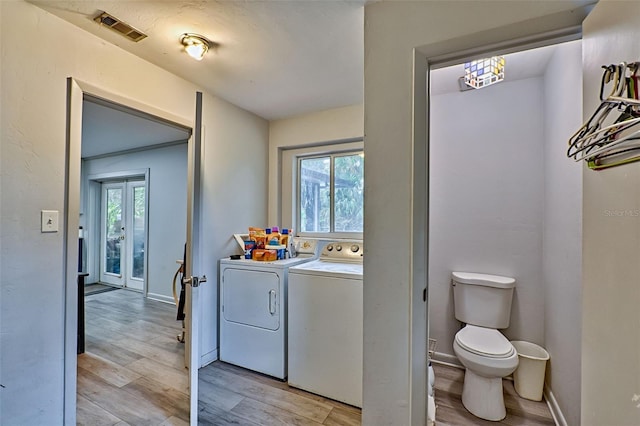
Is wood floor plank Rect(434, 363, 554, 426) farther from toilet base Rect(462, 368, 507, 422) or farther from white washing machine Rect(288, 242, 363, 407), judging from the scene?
white washing machine Rect(288, 242, 363, 407)

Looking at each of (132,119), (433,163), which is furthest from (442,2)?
(132,119)

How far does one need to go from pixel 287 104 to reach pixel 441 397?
2.66m

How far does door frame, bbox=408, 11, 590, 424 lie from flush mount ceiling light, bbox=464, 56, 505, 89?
764 millimetres

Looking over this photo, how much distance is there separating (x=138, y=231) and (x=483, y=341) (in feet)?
16.4

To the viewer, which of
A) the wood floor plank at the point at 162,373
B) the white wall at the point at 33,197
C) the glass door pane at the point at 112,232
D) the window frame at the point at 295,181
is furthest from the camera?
the glass door pane at the point at 112,232

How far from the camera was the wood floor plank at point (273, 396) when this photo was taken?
5.95 ft

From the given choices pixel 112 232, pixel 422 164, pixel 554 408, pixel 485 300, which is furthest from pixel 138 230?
pixel 554 408

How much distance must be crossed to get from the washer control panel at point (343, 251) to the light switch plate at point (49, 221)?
6.02ft

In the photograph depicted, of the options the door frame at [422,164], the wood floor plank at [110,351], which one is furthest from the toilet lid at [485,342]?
the wood floor plank at [110,351]

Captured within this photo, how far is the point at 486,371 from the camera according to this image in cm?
169

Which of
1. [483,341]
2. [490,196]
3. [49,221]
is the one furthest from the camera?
[490,196]

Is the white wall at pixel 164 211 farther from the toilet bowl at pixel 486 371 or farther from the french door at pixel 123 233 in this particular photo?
the toilet bowl at pixel 486 371

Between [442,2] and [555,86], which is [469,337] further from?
[442,2]

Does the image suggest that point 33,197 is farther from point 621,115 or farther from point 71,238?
point 621,115
